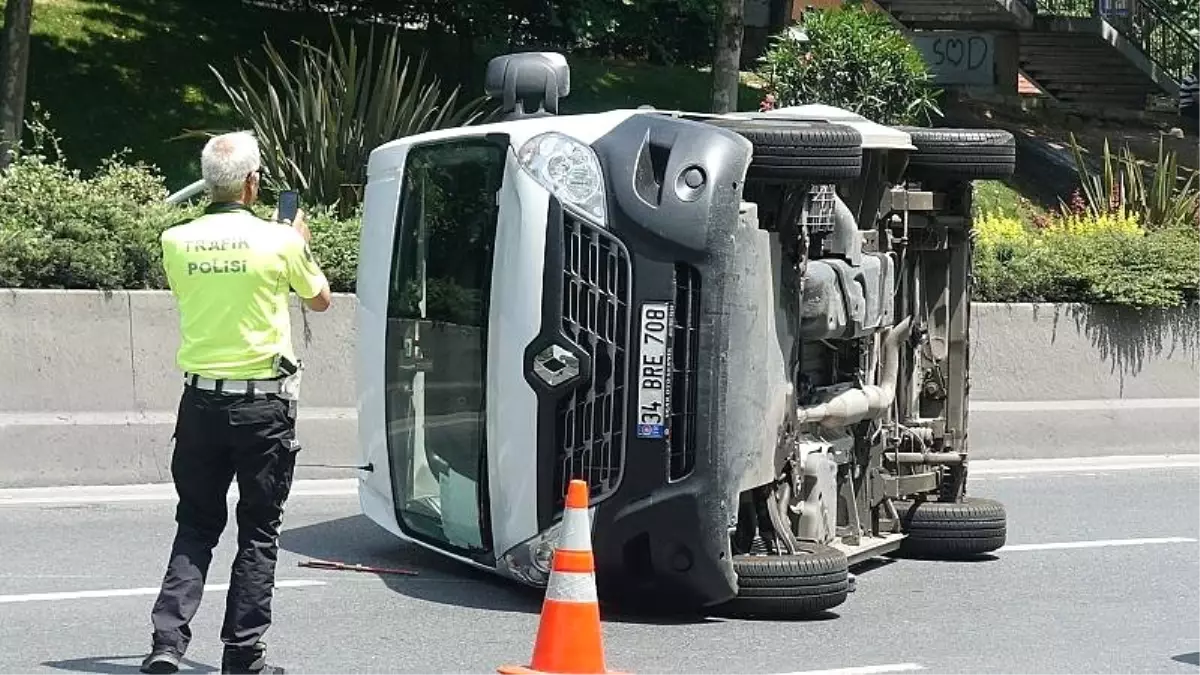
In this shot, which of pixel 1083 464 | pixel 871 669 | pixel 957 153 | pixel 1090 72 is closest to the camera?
pixel 871 669

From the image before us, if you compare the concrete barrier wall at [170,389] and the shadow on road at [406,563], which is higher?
the concrete barrier wall at [170,389]

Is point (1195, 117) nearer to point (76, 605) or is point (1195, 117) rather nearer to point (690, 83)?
point (690, 83)

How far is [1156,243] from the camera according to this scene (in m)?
15.0

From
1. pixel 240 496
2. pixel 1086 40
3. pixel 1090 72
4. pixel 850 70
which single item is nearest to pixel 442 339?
pixel 240 496

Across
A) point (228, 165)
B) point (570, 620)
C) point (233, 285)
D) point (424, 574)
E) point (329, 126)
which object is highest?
point (329, 126)

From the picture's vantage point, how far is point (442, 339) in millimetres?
8258

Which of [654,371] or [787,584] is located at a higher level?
[654,371]

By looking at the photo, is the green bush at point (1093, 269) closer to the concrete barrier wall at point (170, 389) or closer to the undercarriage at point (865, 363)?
the concrete barrier wall at point (170, 389)

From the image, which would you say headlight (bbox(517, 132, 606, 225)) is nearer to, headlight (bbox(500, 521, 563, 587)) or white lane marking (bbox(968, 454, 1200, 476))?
headlight (bbox(500, 521, 563, 587))

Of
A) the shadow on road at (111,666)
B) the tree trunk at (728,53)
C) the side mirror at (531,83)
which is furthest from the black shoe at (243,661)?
the tree trunk at (728,53)

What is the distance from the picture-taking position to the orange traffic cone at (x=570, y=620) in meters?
6.46

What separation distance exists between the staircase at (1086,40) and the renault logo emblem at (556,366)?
21.6 meters

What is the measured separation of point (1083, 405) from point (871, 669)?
756 cm

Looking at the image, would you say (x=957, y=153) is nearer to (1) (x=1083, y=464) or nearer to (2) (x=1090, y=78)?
(1) (x=1083, y=464)
